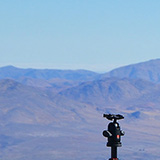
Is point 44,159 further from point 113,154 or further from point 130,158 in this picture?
point 113,154

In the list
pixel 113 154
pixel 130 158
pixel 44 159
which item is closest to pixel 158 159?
pixel 130 158

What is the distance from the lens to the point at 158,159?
652 ft

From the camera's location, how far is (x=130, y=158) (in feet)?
640

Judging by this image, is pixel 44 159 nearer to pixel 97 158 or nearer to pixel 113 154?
pixel 97 158

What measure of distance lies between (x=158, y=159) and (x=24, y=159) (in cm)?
4933

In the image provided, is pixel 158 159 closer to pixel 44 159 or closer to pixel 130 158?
pixel 130 158

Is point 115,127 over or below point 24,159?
below

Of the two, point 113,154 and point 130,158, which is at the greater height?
point 130,158

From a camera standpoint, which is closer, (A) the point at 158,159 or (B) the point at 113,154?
(B) the point at 113,154

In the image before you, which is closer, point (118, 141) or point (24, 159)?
point (118, 141)

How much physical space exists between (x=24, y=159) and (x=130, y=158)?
39.0 m

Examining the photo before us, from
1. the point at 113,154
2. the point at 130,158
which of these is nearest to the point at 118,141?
the point at 113,154

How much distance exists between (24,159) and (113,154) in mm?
191045

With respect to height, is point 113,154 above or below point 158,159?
below
